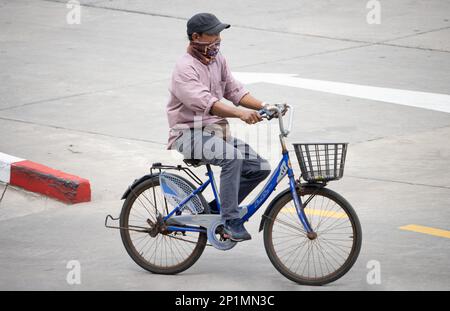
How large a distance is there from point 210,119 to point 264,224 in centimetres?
79

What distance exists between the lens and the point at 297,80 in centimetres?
1265

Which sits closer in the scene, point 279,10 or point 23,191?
point 23,191

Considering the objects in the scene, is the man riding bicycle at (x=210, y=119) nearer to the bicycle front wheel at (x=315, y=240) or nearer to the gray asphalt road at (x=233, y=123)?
the bicycle front wheel at (x=315, y=240)

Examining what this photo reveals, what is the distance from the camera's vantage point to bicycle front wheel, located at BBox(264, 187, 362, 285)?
262 inches

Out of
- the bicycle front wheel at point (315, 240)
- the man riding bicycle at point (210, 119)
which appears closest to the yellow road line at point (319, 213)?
the bicycle front wheel at point (315, 240)

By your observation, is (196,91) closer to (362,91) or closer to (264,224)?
(264,224)

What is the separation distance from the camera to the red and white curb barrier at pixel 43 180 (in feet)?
28.6

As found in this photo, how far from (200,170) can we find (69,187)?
53.6 inches

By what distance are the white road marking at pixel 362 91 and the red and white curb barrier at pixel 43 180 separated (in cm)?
409

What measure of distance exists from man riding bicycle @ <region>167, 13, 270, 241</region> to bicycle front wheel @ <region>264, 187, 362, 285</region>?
0.29m

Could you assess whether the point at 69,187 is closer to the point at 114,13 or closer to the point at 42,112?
the point at 42,112

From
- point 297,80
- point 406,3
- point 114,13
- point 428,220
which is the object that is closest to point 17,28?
point 114,13

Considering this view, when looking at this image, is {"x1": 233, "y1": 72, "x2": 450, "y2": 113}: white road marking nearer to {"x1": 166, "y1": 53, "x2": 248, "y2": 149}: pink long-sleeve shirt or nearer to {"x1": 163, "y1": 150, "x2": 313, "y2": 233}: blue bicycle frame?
{"x1": 166, "y1": 53, "x2": 248, "y2": 149}: pink long-sleeve shirt

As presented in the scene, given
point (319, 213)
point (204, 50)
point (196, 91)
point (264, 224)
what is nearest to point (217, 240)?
point (264, 224)
